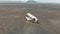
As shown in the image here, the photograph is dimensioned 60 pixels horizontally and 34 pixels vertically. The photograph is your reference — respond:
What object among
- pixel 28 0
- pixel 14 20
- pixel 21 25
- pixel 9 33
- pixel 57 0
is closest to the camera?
pixel 9 33

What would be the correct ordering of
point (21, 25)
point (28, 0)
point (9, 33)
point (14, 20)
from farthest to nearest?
point (28, 0) → point (14, 20) → point (21, 25) → point (9, 33)

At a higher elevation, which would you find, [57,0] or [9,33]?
[9,33]

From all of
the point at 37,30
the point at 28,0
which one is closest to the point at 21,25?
the point at 37,30

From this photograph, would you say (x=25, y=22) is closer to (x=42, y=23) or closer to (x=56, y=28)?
(x=42, y=23)

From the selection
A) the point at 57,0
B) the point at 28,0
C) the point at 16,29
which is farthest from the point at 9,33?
the point at 57,0

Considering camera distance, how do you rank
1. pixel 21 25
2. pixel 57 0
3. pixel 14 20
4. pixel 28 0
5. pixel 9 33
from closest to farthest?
pixel 9 33, pixel 21 25, pixel 14 20, pixel 28 0, pixel 57 0

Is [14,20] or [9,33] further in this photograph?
[14,20]

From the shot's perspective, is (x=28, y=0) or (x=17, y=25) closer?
(x=17, y=25)

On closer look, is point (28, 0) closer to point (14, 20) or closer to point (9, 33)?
point (14, 20)
